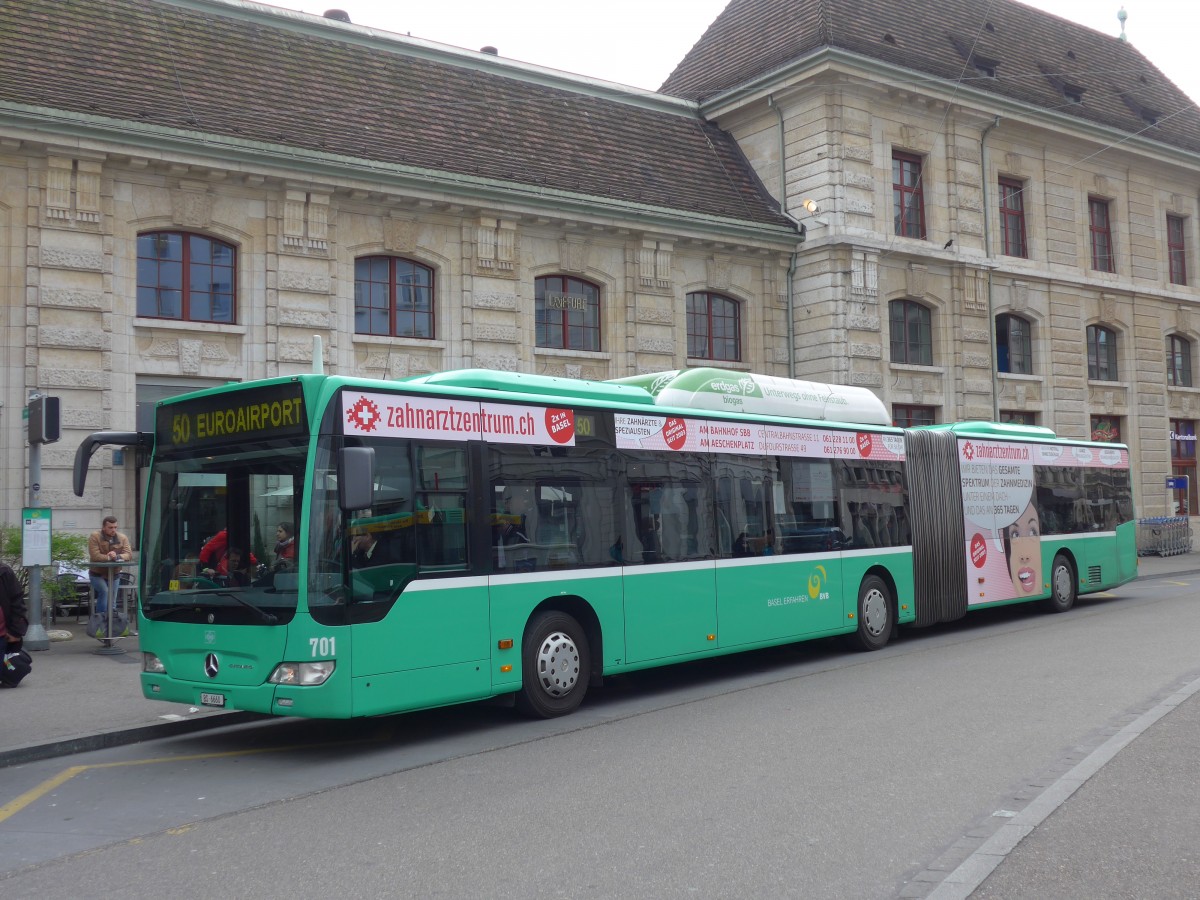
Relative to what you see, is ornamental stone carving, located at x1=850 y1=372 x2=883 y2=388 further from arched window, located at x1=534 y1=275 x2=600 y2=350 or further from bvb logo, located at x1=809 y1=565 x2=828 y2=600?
bvb logo, located at x1=809 y1=565 x2=828 y2=600

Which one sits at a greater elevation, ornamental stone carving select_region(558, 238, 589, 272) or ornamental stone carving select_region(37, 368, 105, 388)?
ornamental stone carving select_region(558, 238, 589, 272)

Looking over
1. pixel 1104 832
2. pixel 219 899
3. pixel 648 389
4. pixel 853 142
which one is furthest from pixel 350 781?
pixel 853 142

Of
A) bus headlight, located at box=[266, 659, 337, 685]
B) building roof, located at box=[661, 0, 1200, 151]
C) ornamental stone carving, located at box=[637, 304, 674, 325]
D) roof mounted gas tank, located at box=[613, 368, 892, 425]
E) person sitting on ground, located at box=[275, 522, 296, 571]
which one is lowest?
bus headlight, located at box=[266, 659, 337, 685]

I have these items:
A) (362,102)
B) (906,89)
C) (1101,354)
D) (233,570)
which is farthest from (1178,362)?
(233,570)

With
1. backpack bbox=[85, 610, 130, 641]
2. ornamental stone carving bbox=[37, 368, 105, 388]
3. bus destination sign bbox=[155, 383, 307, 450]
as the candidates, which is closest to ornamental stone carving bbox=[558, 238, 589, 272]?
ornamental stone carving bbox=[37, 368, 105, 388]

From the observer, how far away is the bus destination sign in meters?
8.38

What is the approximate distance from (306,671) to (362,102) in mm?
15200

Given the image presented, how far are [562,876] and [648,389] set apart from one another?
7.58 meters

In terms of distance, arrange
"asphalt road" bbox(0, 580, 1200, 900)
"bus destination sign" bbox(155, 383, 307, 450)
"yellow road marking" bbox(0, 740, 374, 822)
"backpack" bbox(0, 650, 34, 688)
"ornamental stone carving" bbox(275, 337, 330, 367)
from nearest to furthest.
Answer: "asphalt road" bbox(0, 580, 1200, 900) → "yellow road marking" bbox(0, 740, 374, 822) → "bus destination sign" bbox(155, 383, 307, 450) → "backpack" bbox(0, 650, 34, 688) → "ornamental stone carving" bbox(275, 337, 330, 367)

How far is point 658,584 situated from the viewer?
11.0 meters

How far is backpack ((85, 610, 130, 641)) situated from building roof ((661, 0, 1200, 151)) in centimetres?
1831

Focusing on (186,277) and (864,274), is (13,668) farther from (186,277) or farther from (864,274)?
(864,274)

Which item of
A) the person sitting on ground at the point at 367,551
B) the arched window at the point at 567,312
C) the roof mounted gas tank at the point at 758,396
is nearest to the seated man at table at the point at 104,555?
the roof mounted gas tank at the point at 758,396

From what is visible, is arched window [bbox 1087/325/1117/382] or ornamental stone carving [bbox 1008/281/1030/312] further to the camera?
arched window [bbox 1087/325/1117/382]
